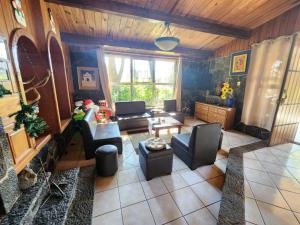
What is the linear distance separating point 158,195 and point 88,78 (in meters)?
3.84

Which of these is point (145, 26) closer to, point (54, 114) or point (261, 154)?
point (54, 114)

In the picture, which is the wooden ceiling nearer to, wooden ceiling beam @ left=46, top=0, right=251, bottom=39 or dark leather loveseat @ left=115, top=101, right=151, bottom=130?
wooden ceiling beam @ left=46, top=0, right=251, bottom=39

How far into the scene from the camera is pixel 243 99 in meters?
3.92

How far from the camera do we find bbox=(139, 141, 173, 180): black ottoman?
193 cm

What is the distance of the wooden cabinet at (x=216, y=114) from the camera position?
402 cm

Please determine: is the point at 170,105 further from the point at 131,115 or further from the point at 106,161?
the point at 106,161

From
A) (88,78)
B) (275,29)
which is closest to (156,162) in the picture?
(88,78)

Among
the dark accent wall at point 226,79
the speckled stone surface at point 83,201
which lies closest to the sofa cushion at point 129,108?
the speckled stone surface at point 83,201

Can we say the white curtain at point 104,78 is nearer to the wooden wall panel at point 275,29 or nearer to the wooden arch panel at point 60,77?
the wooden arch panel at point 60,77

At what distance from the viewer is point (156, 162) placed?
1964mm

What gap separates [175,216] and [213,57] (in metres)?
5.17

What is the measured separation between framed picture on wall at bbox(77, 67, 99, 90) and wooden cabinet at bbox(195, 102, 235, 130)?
379 cm

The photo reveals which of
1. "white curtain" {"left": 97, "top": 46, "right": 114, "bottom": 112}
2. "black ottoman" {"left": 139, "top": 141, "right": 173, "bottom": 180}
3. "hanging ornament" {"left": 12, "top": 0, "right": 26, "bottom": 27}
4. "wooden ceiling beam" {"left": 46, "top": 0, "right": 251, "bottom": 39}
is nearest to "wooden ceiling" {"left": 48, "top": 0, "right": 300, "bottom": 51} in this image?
"wooden ceiling beam" {"left": 46, "top": 0, "right": 251, "bottom": 39}

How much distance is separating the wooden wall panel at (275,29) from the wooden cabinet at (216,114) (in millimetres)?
1861
